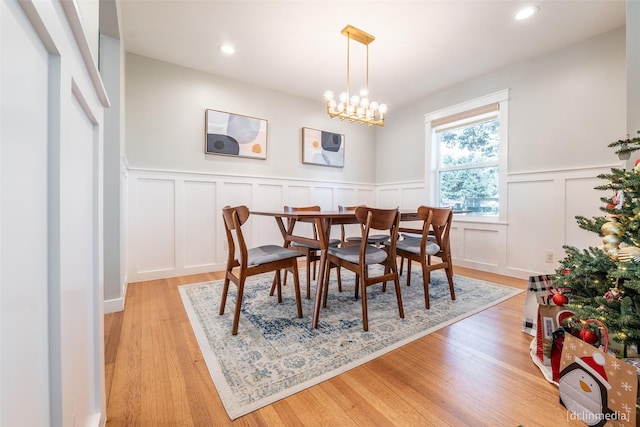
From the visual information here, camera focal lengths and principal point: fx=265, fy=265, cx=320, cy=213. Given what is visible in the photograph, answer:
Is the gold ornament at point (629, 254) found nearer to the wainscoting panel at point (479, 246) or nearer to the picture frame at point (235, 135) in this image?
the wainscoting panel at point (479, 246)

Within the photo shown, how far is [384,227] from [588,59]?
2767 millimetres

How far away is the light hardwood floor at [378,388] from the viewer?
40.4 inches

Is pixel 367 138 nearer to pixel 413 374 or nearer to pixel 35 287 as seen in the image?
pixel 413 374

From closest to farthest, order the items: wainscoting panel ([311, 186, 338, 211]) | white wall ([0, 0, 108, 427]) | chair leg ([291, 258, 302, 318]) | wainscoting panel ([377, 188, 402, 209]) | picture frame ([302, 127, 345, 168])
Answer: white wall ([0, 0, 108, 427]) → chair leg ([291, 258, 302, 318]) → picture frame ([302, 127, 345, 168]) → wainscoting panel ([311, 186, 338, 211]) → wainscoting panel ([377, 188, 402, 209])

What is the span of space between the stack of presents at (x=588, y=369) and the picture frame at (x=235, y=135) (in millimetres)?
3209

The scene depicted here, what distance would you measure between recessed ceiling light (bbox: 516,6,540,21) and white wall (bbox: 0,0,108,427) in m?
2.99

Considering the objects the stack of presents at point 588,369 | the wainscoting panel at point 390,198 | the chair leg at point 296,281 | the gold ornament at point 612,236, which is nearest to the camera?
the stack of presents at point 588,369

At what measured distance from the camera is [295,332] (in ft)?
5.52

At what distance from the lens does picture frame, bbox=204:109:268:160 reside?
319 centimetres

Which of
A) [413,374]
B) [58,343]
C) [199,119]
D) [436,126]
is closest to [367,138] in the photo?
[436,126]

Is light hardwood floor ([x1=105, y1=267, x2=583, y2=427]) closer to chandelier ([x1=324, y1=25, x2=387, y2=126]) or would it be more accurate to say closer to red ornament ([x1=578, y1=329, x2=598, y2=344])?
red ornament ([x1=578, y1=329, x2=598, y2=344])

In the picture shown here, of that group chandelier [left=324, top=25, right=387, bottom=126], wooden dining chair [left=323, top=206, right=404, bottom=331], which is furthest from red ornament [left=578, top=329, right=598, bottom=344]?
chandelier [left=324, top=25, right=387, bottom=126]

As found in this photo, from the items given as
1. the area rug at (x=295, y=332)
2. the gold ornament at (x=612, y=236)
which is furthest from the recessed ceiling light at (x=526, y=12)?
the area rug at (x=295, y=332)

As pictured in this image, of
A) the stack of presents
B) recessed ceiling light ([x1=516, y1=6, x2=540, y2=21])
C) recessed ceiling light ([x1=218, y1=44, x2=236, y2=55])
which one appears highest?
recessed ceiling light ([x1=218, y1=44, x2=236, y2=55])
